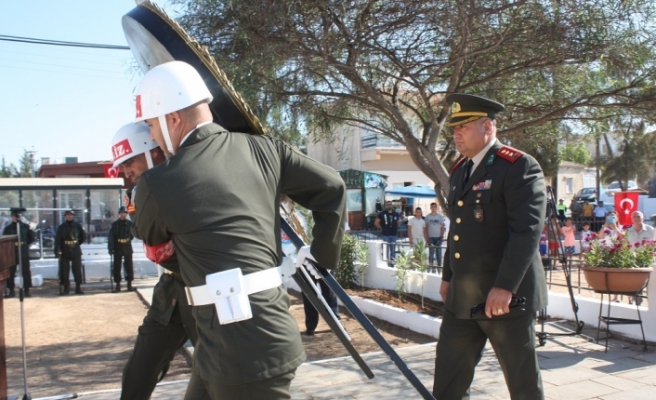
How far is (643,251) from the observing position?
675 cm

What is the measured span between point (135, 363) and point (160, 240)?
5.05 feet

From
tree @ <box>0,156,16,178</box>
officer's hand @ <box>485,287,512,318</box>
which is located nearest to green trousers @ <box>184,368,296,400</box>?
officer's hand @ <box>485,287,512,318</box>

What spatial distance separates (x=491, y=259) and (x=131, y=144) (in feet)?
6.78

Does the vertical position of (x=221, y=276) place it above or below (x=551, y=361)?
above

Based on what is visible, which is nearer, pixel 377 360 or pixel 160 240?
pixel 160 240

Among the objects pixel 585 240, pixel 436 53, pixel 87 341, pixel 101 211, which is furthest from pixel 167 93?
pixel 101 211

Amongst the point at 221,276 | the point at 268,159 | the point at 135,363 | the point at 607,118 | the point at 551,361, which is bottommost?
the point at 551,361

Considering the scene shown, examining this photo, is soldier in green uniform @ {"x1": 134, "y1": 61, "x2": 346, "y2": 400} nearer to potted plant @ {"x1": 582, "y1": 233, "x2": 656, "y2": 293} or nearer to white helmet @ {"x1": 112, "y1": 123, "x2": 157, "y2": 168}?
white helmet @ {"x1": 112, "y1": 123, "x2": 157, "y2": 168}

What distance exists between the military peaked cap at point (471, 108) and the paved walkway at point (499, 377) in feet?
7.70

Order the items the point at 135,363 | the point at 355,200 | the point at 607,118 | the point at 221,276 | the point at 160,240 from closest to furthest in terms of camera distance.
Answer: the point at 221,276, the point at 160,240, the point at 135,363, the point at 607,118, the point at 355,200

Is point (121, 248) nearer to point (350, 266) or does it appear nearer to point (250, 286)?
point (350, 266)

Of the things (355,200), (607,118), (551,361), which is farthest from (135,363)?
(355,200)

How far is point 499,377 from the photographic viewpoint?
554cm

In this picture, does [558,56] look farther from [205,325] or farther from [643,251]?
[205,325]
